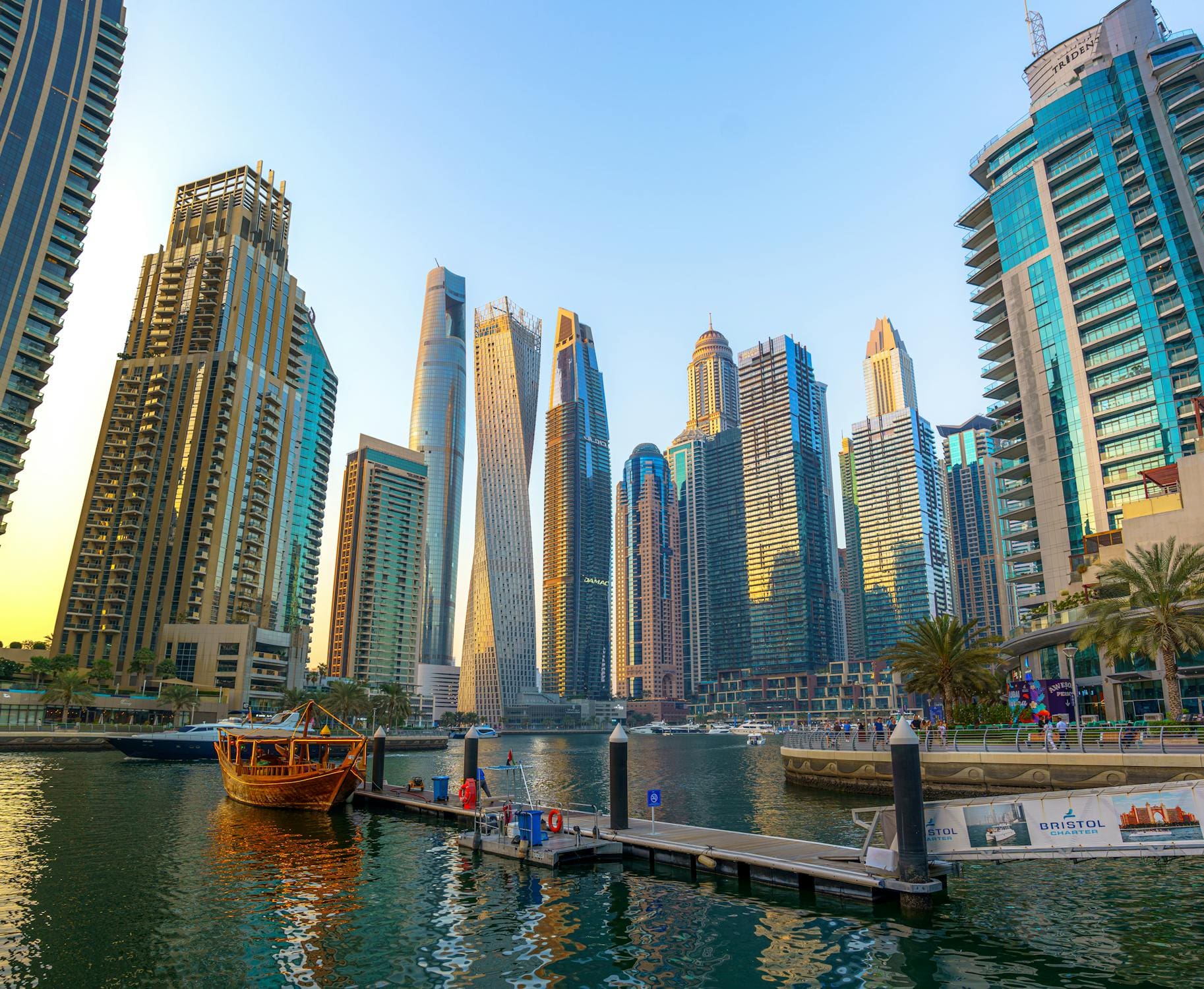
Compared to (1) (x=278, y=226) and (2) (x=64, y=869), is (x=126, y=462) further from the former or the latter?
(2) (x=64, y=869)

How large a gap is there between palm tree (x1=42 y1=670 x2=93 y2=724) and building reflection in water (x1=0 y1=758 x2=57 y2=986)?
203 feet

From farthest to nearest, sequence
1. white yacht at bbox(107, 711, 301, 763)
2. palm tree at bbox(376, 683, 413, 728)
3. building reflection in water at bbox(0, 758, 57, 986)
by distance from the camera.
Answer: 1. palm tree at bbox(376, 683, 413, 728)
2. white yacht at bbox(107, 711, 301, 763)
3. building reflection in water at bbox(0, 758, 57, 986)

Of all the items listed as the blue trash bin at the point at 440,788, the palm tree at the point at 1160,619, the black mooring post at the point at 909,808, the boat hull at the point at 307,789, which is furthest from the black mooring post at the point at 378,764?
the palm tree at the point at 1160,619

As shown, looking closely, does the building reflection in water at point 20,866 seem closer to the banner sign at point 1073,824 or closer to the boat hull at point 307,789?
the boat hull at point 307,789

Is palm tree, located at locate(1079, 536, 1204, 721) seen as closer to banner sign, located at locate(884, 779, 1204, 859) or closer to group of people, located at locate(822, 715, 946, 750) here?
group of people, located at locate(822, 715, 946, 750)

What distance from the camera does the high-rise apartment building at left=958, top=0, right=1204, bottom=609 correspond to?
97.3m

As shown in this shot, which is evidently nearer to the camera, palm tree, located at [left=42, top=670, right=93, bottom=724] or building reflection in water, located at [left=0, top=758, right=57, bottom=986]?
building reflection in water, located at [left=0, top=758, right=57, bottom=986]

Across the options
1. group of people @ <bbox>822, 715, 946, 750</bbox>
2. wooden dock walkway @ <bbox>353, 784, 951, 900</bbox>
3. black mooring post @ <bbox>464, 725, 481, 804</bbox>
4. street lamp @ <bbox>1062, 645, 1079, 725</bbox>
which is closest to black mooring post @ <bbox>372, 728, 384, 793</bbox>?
black mooring post @ <bbox>464, 725, 481, 804</bbox>

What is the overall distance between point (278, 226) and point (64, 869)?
185834 mm

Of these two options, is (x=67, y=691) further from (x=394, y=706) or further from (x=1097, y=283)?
(x=1097, y=283)

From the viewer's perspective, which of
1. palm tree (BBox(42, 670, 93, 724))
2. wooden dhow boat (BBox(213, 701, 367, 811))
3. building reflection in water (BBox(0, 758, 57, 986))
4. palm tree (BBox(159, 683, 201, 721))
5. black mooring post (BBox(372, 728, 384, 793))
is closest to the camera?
building reflection in water (BBox(0, 758, 57, 986))

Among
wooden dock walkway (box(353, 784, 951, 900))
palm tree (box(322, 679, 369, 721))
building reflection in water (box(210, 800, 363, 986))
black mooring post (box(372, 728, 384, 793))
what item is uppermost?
palm tree (box(322, 679, 369, 721))

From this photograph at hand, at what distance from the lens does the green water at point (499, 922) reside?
19.2 meters

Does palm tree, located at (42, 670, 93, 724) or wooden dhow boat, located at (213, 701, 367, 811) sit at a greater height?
palm tree, located at (42, 670, 93, 724)
